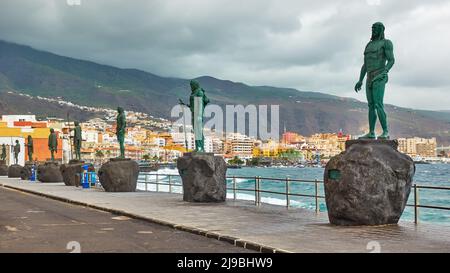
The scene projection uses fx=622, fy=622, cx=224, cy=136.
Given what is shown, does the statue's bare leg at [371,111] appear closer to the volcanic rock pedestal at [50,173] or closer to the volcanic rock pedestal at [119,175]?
the volcanic rock pedestal at [119,175]

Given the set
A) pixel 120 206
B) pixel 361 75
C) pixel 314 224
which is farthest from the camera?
pixel 120 206

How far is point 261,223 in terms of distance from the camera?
525 inches

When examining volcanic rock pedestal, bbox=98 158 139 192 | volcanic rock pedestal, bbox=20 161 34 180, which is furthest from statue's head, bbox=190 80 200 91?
volcanic rock pedestal, bbox=20 161 34 180

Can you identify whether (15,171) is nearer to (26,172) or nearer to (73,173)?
(26,172)

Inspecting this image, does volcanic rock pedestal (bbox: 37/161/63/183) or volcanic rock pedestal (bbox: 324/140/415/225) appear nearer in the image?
volcanic rock pedestal (bbox: 324/140/415/225)

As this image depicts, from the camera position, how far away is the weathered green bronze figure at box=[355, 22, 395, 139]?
1343cm

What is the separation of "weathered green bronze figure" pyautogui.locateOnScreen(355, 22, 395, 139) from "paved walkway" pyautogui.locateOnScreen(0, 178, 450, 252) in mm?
2312

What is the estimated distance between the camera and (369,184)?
12367mm

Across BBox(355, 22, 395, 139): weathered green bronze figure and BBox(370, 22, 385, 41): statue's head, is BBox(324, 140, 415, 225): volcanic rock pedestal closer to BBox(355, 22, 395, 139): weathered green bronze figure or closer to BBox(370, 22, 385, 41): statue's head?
BBox(355, 22, 395, 139): weathered green bronze figure

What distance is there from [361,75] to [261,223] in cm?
408

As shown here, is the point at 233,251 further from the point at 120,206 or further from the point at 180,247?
the point at 120,206

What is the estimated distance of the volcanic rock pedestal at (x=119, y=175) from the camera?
27.2 metres

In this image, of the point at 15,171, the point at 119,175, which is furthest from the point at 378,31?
the point at 15,171
